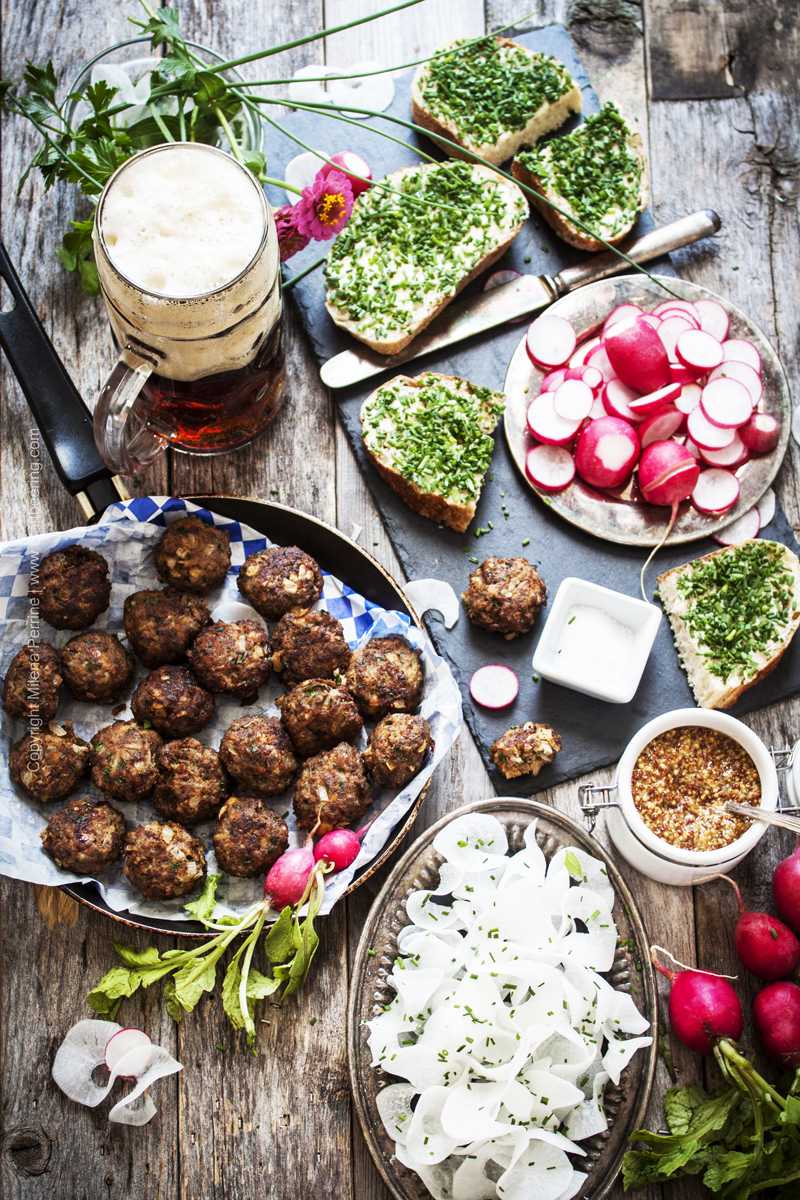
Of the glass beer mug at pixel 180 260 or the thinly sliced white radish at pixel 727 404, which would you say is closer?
the glass beer mug at pixel 180 260

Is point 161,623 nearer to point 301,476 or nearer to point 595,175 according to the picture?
point 301,476

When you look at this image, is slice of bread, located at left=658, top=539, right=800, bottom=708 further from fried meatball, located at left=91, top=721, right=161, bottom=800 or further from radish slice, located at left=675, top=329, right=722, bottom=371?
fried meatball, located at left=91, top=721, right=161, bottom=800

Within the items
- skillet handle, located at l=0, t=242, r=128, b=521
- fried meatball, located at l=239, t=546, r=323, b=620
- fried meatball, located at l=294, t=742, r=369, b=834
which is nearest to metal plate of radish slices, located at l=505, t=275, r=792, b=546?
fried meatball, located at l=239, t=546, r=323, b=620

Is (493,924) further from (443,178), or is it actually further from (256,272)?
(443,178)

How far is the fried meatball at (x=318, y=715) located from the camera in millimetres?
3221

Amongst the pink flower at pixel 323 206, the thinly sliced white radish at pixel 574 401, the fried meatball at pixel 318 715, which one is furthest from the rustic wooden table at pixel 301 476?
the thinly sliced white radish at pixel 574 401

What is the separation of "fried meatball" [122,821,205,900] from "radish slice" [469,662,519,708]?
3.15 feet

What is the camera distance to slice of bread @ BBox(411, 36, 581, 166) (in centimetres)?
374

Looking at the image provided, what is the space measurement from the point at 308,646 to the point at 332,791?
41 centimetres

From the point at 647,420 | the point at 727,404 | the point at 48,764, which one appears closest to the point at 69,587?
the point at 48,764

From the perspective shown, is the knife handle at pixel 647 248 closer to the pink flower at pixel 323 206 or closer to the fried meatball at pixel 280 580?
the pink flower at pixel 323 206

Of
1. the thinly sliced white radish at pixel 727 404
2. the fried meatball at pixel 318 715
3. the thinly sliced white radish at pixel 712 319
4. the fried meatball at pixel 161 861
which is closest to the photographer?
the fried meatball at pixel 161 861

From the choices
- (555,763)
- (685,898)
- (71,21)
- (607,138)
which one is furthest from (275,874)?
(71,21)

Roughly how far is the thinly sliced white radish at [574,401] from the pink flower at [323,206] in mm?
857
